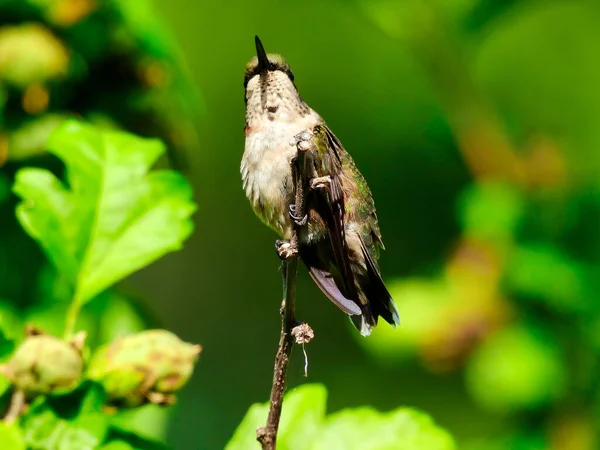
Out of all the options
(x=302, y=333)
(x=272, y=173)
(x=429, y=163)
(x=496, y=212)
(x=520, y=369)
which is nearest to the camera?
(x=302, y=333)

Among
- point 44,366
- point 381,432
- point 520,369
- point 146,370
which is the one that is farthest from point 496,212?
point 44,366

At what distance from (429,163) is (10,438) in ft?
10.9

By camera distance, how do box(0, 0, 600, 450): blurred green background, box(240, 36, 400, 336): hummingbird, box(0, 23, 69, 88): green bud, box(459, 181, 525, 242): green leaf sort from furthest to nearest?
box(459, 181, 525, 242): green leaf
box(0, 0, 600, 450): blurred green background
box(0, 23, 69, 88): green bud
box(240, 36, 400, 336): hummingbird

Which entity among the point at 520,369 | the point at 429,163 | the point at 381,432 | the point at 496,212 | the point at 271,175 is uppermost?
the point at 429,163

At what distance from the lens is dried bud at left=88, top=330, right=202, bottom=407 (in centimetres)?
109

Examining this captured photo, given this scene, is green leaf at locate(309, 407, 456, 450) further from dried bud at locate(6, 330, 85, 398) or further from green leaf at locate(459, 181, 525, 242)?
green leaf at locate(459, 181, 525, 242)

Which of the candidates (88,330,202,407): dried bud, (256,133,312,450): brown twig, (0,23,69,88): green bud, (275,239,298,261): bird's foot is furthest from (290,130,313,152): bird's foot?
(0,23,69,88): green bud

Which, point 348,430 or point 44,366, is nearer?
point 44,366

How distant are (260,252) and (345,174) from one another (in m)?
3.71

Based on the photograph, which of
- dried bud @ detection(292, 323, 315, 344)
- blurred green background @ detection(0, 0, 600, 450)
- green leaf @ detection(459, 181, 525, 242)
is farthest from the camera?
green leaf @ detection(459, 181, 525, 242)

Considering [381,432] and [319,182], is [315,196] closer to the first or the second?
[319,182]

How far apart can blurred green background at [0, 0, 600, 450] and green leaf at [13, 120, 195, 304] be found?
216 millimetres

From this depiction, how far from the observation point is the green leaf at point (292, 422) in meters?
1.18

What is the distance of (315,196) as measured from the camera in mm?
959
